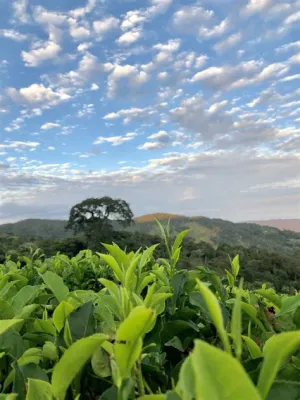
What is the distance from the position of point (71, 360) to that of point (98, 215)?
4486cm

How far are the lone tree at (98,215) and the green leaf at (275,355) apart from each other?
143 ft

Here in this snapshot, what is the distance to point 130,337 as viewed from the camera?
26.1 inches

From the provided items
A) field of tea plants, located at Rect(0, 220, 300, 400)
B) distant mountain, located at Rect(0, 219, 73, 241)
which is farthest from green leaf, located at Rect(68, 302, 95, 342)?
distant mountain, located at Rect(0, 219, 73, 241)

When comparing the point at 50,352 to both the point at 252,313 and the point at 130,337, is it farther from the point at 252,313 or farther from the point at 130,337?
the point at 252,313

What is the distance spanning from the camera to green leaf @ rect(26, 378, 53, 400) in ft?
2.50

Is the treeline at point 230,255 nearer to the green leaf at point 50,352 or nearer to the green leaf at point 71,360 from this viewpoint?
the green leaf at point 50,352

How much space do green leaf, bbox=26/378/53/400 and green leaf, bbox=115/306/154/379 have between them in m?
0.17

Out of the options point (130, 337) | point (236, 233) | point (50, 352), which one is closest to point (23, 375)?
point (50, 352)

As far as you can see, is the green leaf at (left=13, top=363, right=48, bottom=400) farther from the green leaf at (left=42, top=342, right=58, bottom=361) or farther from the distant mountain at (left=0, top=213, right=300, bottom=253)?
the distant mountain at (left=0, top=213, right=300, bottom=253)

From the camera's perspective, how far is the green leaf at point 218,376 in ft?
1.50

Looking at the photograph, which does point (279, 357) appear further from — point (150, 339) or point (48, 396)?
point (150, 339)

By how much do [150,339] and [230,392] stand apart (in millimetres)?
682

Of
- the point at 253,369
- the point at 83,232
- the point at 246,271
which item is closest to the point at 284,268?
the point at 246,271

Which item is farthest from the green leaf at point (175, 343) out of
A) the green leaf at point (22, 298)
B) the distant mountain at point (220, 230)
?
the distant mountain at point (220, 230)
